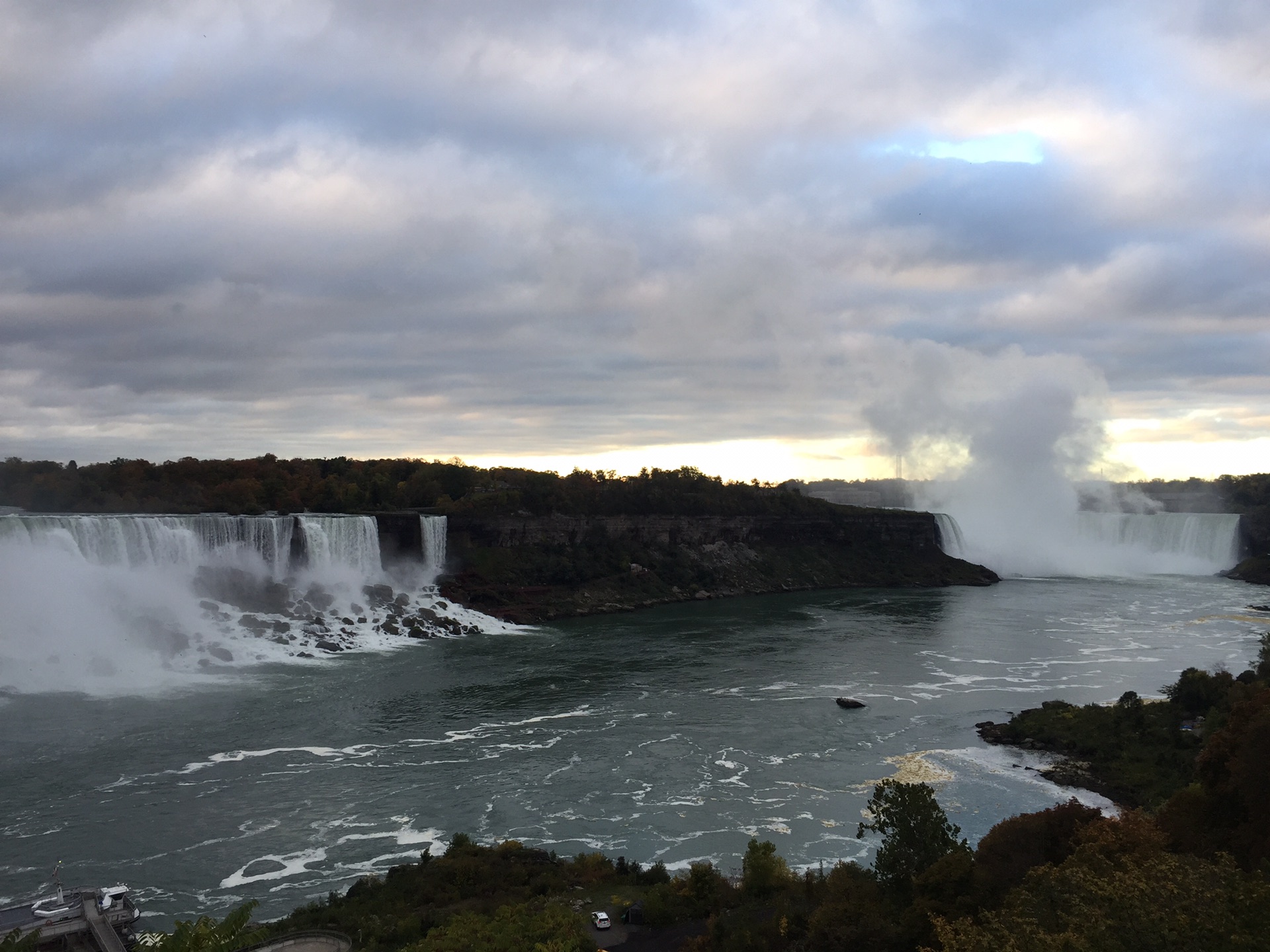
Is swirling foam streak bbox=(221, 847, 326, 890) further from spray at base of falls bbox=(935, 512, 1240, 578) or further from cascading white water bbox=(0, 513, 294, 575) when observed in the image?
spray at base of falls bbox=(935, 512, 1240, 578)

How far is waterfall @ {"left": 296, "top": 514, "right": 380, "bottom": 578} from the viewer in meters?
55.8

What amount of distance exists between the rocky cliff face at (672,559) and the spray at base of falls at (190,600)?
545cm

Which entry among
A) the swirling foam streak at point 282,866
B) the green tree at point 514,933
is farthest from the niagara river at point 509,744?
the green tree at point 514,933

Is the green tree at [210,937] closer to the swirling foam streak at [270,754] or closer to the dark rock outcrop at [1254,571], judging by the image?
the swirling foam streak at [270,754]

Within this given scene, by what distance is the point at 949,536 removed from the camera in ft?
307

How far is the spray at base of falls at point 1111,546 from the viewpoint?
9131cm

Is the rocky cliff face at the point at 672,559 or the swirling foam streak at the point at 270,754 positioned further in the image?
the rocky cliff face at the point at 672,559

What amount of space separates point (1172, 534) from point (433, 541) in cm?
7150

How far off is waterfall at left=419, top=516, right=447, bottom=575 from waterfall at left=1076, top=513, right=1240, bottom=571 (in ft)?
221

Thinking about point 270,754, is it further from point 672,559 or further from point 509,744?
point 672,559

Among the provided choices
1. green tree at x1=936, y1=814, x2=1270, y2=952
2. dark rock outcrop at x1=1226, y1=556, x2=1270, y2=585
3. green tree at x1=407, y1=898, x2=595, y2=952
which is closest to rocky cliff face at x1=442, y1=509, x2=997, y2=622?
dark rock outcrop at x1=1226, y1=556, x2=1270, y2=585

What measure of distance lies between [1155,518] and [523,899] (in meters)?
93.1

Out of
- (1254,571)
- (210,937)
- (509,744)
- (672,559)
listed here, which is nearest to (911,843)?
(210,937)

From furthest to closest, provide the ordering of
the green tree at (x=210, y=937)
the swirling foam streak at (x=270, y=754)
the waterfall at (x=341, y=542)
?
the waterfall at (x=341, y=542), the swirling foam streak at (x=270, y=754), the green tree at (x=210, y=937)
